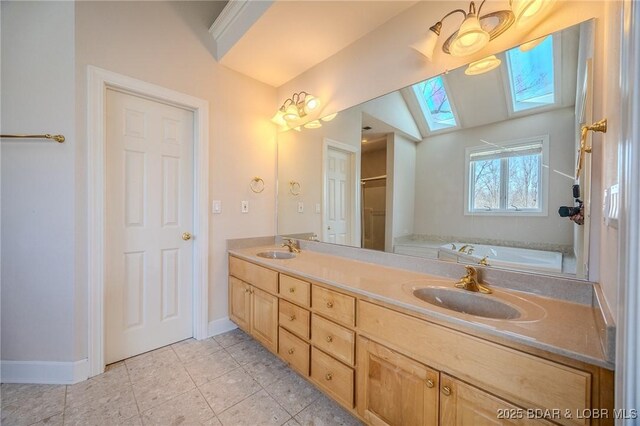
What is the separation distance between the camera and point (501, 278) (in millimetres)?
1190

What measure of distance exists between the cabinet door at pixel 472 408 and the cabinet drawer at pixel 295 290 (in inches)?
29.9

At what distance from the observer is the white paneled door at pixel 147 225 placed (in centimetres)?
177

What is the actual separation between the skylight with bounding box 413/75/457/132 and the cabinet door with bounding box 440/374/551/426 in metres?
1.31

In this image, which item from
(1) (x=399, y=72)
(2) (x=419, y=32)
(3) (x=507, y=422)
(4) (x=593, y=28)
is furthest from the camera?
(1) (x=399, y=72)

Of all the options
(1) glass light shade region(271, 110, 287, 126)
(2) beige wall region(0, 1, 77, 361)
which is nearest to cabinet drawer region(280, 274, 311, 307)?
(2) beige wall region(0, 1, 77, 361)

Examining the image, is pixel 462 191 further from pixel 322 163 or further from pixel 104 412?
pixel 104 412

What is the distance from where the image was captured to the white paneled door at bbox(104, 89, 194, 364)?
1.77 meters

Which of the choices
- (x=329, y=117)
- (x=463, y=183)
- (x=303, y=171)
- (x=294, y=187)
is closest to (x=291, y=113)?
(x=329, y=117)

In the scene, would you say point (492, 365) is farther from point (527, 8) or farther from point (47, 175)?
point (47, 175)

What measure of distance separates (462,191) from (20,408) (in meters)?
2.78

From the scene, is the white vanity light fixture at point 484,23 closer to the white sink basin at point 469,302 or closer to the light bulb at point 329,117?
the light bulb at point 329,117

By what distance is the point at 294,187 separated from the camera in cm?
250

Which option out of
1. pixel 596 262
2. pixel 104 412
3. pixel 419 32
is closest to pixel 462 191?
pixel 596 262

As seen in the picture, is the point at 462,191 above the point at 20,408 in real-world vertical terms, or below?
above
